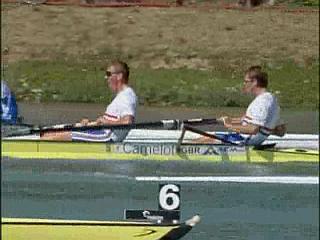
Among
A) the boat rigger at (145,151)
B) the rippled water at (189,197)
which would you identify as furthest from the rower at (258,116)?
the rippled water at (189,197)

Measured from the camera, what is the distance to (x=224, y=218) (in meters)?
4.75

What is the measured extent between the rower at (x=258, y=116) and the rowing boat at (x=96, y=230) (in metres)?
2.27

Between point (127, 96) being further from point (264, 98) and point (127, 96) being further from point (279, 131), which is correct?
point (279, 131)

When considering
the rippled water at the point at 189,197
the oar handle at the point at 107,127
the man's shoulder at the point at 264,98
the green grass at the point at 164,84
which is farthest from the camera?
the green grass at the point at 164,84

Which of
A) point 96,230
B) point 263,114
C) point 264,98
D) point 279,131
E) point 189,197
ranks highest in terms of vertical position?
point 264,98

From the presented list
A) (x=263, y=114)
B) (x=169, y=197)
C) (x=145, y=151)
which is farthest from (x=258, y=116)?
(x=169, y=197)

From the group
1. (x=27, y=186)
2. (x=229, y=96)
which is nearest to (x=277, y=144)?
(x=27, y=186)

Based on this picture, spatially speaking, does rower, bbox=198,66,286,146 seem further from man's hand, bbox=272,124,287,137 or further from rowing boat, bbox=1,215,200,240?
rowing boat, bbox=1,215,200,240

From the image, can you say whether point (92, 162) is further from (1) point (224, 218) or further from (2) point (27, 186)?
(1) point (224, 218)

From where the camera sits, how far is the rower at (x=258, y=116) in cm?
699

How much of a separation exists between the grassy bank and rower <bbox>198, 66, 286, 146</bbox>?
3118mm

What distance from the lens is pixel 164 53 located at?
1364 cm

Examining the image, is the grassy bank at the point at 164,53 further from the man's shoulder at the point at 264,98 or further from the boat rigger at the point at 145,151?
the boat rigger at the point at 145,151

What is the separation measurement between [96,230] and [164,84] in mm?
7652
